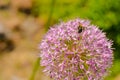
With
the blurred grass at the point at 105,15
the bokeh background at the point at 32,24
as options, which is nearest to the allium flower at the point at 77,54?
the blurred grass at the point at 105,15

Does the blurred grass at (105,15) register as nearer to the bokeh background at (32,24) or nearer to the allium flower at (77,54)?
the bokeh background at (32,24)

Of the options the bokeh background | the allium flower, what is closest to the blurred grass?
the bokeh background

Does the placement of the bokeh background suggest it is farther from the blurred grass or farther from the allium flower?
the allium flower

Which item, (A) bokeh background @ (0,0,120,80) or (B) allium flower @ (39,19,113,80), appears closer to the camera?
(B) allium flower @ (39,19,113,80)

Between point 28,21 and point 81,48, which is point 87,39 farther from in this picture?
point 28,21

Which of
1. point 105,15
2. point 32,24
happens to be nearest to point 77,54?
point 105,15

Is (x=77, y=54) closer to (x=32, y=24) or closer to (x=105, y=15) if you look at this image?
(x=105, y=15)
